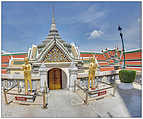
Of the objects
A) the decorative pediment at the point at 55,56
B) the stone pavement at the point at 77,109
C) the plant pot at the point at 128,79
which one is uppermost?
the decorative pediment at the point at 55,56

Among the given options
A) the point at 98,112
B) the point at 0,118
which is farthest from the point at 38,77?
the point at 98,112

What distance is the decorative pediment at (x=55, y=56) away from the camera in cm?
985

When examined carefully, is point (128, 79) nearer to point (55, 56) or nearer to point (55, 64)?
point (55, 64)

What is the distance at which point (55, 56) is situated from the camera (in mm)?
9961

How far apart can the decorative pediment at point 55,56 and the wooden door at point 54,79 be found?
1.27 meters

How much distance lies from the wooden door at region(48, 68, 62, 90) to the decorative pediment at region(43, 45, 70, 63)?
1274 mm

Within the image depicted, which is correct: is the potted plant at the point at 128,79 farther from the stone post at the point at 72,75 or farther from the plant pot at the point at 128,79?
the stone post at the point at 72,75

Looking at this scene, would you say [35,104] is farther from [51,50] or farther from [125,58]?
[125,58]

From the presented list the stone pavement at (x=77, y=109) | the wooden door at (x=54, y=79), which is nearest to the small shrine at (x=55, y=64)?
the wooden door at (x=54, y=79)

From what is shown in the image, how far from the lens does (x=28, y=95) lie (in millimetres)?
7258

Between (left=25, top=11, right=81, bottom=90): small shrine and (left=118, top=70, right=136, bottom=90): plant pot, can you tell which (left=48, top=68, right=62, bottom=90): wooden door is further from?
(left=118, top=70, right=136, bottom=90): plant pot

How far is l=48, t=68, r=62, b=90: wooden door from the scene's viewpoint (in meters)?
10.2

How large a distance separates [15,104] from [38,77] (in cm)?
304

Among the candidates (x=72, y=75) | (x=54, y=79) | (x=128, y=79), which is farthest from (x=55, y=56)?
(x=128, y=79)
